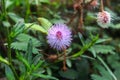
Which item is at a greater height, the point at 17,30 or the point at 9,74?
the point at 17,30

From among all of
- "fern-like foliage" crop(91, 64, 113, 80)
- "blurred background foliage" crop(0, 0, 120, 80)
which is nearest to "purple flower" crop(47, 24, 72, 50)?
"blurred background foliage" crop(0, 0, 120, 80)

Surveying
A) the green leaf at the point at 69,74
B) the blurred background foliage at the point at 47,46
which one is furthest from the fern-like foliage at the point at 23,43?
the green leaf at the point at 69,74

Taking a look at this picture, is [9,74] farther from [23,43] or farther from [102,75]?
[102,75]

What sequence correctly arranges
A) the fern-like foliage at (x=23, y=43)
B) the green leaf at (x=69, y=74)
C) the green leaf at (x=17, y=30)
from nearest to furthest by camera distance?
the green leaf at (x=17, y=30) → the fern-like foliage at (x=23, y=43) → the green leaf at (x=69, y=74)

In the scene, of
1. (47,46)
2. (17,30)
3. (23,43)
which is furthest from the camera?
(47,46)

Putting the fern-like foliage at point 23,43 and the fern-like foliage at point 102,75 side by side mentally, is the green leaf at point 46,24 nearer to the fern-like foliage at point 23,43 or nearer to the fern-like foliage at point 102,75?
the fern-like foliage at point 23,43

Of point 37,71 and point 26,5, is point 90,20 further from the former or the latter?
point 37,71

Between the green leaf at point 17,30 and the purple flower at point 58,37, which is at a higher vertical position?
the green leaf at point 17,30

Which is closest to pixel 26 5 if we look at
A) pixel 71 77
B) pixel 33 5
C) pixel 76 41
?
pixel 33 5

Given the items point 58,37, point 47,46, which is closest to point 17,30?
point 58,37

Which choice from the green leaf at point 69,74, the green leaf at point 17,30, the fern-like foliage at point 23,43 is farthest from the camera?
the green leaf at point 69,74
